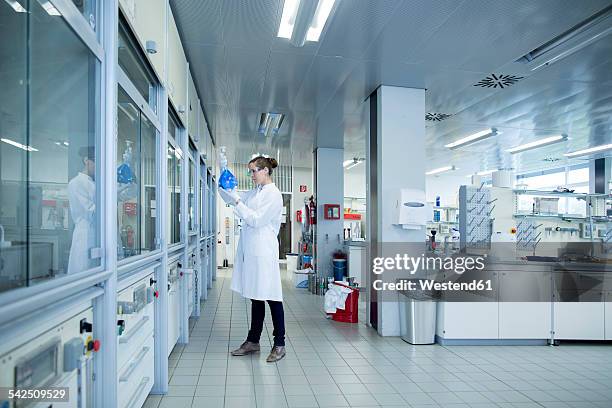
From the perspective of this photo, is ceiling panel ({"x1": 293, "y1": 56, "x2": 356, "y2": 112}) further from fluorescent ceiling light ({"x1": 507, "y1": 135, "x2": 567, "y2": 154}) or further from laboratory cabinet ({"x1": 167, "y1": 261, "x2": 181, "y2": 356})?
fluorescent ceiling light ({"x1": 507, "y1": 135, "x2": 567, "y2": 154})

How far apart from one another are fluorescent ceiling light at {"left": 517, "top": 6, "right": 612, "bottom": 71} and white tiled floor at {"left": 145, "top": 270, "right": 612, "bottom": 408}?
9.12 feet

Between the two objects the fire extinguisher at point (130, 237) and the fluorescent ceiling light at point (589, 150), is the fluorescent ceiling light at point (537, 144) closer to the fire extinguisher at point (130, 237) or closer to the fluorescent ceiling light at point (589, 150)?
the fluorescent ceiling light at point (589, 150)

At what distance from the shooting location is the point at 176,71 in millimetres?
3318

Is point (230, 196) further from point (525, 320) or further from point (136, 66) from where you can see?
point (525, 320)

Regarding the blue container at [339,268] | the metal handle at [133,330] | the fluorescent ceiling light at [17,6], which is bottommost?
the blue container at [339,268]

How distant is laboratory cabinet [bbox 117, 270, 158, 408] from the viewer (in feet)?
6.30

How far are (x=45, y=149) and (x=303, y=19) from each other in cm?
210

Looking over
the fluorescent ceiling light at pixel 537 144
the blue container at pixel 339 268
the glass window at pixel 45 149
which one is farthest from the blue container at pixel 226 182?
the fluorescent ceiling light at pixel 537 144

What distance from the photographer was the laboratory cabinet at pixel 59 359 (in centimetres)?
102

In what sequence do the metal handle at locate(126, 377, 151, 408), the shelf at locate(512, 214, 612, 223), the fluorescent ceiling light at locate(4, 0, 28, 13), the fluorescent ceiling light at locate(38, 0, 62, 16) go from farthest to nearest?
the shelf at locate(512, 214, 612, 223)
the metal handle at locate(126, 377, 151, 408)
the fluorescent ceiling light at locate(4, 0, 28, 13)
the fluorescent ceiling light at locate(38, 0, 62, 16)

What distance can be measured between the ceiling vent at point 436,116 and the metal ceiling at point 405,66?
13cm

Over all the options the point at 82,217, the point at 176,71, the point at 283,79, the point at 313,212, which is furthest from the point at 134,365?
the point at 313,212

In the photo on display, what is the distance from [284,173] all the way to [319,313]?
6.72 metres

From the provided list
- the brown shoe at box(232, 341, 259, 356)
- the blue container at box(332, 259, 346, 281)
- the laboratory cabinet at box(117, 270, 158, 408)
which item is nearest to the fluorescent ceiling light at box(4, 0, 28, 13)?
the laboratory cabinet at box(117, 270, 158, 408)
